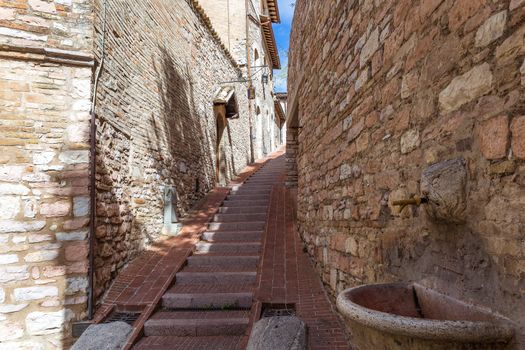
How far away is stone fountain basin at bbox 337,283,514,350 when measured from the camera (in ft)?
3.69

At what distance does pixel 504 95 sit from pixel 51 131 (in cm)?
428

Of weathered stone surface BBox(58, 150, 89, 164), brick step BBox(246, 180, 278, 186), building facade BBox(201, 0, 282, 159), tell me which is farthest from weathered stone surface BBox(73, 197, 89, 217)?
building facade BBox(201, 0, 282, 159)

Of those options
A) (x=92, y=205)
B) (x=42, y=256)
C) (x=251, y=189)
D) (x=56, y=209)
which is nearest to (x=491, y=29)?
(x=92, y=205)

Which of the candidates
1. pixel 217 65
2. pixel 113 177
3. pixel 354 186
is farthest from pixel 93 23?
pixel 217 65

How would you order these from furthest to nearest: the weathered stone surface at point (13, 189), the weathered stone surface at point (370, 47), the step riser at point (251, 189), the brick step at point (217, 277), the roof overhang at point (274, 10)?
the roof overhang at point (274, 10) → the step riser at point (251, 189) → the brick step at point (217, 277) → the weathered stone surface at point (13, 189) → the weathered stone surface at point (370, 47)

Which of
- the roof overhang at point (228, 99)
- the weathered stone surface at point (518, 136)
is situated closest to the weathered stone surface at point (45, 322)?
the weathered stone surface at point (518, 136)

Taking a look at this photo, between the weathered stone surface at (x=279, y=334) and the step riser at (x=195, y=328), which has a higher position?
the weathered stone surface at (x=279, y=334)

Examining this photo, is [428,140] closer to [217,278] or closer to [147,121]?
[217,278]

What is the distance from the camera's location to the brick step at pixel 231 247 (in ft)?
18.7

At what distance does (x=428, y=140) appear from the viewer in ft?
5.75

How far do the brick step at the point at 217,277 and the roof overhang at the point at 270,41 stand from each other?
52.9 ft

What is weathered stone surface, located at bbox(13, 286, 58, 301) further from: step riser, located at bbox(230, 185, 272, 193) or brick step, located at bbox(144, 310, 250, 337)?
step riser, located at bbox(230, 185, 272, 193)

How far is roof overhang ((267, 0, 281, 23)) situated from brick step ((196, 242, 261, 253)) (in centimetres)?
1873

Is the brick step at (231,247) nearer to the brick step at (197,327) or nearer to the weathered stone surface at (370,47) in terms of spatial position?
the brick step at (197,327)
